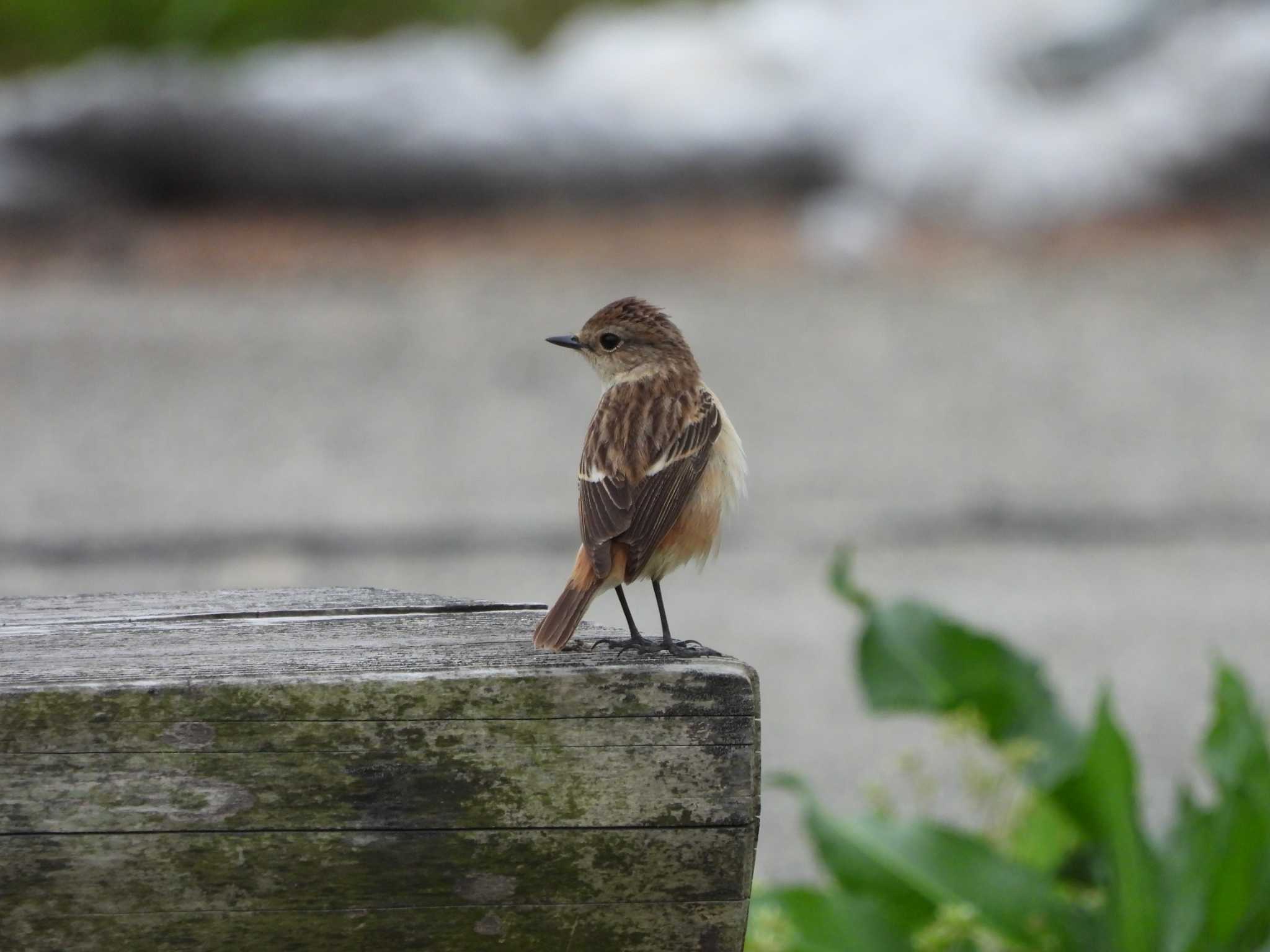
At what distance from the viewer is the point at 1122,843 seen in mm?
4473

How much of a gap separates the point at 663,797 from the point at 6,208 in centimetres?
1120

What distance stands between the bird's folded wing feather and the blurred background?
299 cm

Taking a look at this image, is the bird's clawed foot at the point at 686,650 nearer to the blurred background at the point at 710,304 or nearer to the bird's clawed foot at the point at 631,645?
the bird's clawed foot at the point at 631,645

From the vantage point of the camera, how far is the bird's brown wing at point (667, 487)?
3.31 m

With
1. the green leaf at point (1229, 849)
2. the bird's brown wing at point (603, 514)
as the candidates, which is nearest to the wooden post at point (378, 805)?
the bird's brown wing at point (603, 514)

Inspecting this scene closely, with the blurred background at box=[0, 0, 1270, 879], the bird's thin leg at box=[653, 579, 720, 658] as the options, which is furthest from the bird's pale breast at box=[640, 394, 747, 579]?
the blurred background at box=[0, 0, 1270, 879]

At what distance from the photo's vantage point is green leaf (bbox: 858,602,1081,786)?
488 centimetres

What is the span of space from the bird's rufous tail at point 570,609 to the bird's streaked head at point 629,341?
1.00 metres

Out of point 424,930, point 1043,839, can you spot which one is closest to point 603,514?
point 424,930

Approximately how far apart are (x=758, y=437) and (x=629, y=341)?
19.7ft

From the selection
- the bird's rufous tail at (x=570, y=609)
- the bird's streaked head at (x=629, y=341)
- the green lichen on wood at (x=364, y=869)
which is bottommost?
the green lichen on wood at (x=364, y=869)

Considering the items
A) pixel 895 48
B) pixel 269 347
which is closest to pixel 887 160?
pixel 895 48

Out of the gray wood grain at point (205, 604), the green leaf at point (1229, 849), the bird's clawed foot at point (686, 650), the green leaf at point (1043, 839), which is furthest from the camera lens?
the green leaf at point (1043, 839)

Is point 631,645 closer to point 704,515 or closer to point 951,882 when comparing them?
point 704,515
